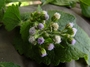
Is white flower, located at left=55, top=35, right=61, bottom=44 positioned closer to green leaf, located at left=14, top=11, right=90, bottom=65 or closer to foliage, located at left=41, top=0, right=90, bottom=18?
green leaf, located at left=14, top=11, right=90, bottom=65

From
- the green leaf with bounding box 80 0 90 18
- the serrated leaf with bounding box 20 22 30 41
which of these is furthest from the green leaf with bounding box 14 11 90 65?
the green leaf with bounding box 80 0 90 18

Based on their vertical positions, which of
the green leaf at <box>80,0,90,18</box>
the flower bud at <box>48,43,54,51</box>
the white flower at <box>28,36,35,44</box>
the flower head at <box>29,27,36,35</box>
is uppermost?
the flower head at <box>29,27,36,35</box>

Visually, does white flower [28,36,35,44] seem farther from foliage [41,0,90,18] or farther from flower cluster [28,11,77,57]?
foliage [41,0,90,18]

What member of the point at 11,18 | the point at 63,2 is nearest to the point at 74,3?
the point at 63,2

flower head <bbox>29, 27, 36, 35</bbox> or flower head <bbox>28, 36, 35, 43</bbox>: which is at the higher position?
flower head <bbox>29, 27, 36, 35</bbox>

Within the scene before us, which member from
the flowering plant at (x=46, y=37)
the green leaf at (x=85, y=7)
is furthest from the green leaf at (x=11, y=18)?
the green leaf at (x=85, y=7)

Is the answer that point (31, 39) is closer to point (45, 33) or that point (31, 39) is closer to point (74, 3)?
point (45, 33)

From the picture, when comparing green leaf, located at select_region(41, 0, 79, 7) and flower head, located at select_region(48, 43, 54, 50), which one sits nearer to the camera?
flower head, located at select_region(48, 43, 54, 50)

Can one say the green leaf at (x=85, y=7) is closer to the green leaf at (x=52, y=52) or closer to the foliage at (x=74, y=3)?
the foliage at (x=74, y=3)
